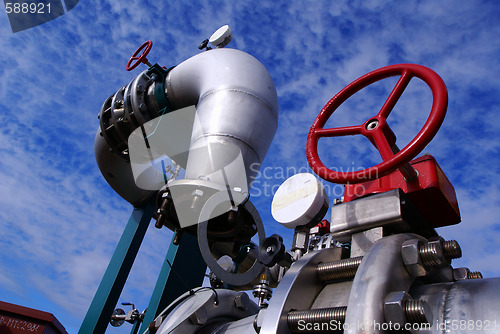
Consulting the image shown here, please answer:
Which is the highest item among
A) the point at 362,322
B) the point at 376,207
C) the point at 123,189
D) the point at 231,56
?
the point at 231,56

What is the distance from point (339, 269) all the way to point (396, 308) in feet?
0.99

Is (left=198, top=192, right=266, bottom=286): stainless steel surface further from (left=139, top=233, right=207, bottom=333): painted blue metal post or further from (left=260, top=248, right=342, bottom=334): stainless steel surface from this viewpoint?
(left=139, top=233, right=207, bottom=333): painted blue metal post

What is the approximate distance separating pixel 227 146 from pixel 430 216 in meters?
0.96

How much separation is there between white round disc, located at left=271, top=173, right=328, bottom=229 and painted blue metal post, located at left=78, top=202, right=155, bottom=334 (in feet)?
6.33

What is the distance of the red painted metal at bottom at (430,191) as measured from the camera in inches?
44.8

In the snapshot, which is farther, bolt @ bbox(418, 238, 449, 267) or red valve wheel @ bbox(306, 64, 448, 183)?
red valve wheel @ bbox(306, 64, 448, 183)

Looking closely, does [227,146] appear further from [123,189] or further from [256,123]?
[123,189]

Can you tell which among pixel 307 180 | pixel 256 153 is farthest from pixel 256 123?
pixel 307 180

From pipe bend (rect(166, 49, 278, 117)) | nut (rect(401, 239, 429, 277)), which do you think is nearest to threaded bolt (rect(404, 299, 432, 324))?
nut (rect(401, 239, 429, 277))

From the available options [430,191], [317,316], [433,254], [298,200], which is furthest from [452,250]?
[298,200]

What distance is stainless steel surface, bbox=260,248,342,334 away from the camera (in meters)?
0.94

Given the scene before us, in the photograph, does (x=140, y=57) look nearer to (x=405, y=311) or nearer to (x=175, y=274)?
(x=175, y=274)

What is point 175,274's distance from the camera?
9.32 feet

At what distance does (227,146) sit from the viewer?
1.83m
